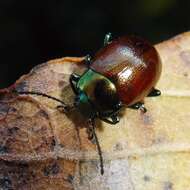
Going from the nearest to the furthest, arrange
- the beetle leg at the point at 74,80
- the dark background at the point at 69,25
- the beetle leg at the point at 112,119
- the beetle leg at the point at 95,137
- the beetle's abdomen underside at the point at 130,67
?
the beetle leg at the point at 95,137 → the beetle leg at the point at 112,119 → the beetle leg at the point at 74,80 → the beetle's abdomen underside at the point at 130,67 → the dark background at the point at 69,25

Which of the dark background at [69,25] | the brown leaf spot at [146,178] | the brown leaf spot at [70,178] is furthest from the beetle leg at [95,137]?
the dark background at [69,25]

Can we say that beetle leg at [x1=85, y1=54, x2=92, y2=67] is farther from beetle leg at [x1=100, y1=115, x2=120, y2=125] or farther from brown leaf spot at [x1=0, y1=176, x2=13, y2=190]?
brown leaf spot at [x1=0, y1=176, x2=13, y2=190]

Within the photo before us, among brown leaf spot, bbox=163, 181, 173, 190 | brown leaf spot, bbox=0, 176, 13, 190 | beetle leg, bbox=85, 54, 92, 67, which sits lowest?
brown leaf spot, bbox=163, 181, 173, 190

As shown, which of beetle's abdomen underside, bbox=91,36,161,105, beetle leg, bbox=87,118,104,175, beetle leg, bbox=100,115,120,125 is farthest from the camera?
beetle's abdomen underside, bbox=91,36,161,105

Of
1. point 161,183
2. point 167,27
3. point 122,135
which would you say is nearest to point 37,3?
point 167,27

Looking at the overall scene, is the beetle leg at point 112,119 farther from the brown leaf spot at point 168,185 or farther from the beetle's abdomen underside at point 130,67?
the brown leaf spot at point 168,185

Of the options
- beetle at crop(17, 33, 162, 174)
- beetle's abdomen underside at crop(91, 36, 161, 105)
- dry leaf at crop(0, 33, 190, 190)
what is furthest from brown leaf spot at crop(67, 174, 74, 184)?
beetle's abdomen underside at crop(91, 36, 161, 105)

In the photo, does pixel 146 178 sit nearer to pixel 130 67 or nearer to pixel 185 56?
pixel 130 67
